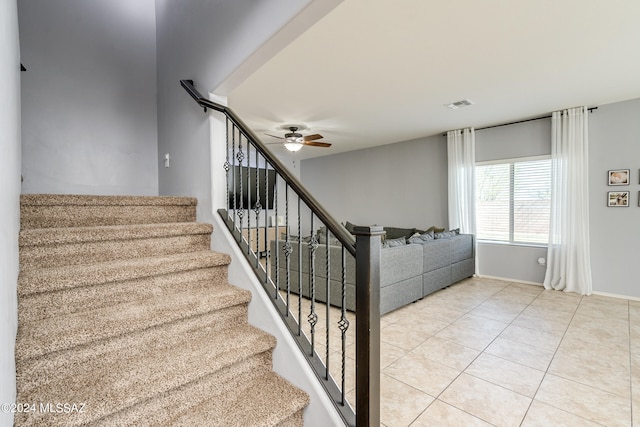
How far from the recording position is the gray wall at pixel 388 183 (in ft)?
18.9

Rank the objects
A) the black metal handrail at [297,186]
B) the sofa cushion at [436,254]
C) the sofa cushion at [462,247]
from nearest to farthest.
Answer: the black metal handrail at [297,186]
the sofa cushion at [436,254]
the sofa cushion at [462,247]

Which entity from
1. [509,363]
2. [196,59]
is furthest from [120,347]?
[509,363]

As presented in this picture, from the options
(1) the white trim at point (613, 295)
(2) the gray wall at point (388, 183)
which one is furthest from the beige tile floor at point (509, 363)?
(2) the gray wall at point (388, 183)

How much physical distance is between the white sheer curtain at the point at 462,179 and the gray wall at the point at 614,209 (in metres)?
1.49

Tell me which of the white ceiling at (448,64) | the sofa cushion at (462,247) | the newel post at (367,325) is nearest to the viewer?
the newel post at (367,325)

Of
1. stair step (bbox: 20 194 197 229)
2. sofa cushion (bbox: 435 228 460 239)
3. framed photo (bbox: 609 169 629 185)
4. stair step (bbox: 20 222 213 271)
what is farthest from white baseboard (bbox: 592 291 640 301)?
stair step (bbox: 20 194 197 229)

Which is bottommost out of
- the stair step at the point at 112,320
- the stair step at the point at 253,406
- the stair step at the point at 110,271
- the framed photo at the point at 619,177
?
the stair step at the point at 253,406

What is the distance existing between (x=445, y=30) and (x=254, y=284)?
230 centimetres

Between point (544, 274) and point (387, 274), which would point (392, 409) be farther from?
point (544, 274)

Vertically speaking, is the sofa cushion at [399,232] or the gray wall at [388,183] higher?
the gray wall at [388,183]

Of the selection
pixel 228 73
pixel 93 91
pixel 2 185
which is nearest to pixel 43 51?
pixel 93 91

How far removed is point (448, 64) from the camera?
2867mm

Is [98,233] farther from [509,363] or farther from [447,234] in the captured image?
[447,234]

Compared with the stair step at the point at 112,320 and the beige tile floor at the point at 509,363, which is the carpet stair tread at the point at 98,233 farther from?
the beige tile floor at the point at 509,363
